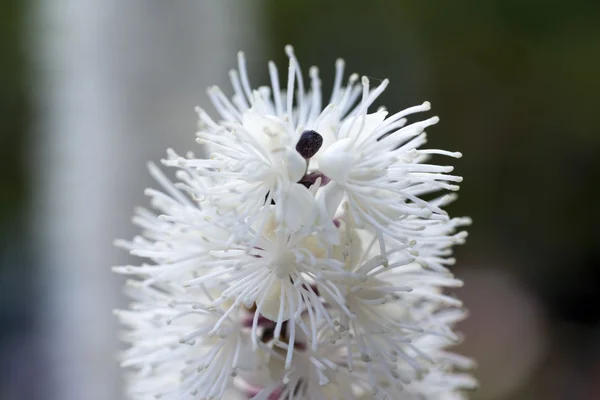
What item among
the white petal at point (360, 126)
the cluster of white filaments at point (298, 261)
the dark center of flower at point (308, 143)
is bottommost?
the cluster of white filaments at point (298, 261)

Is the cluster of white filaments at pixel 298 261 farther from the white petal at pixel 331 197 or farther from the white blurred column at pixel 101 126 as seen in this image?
the white blurred column at pixel 101 126

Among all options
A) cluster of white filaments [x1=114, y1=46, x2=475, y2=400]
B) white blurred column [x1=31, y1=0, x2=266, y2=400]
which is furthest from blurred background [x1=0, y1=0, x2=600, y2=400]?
cluster of white filaments [x1=114, y1=46, x2=475, y2=400]

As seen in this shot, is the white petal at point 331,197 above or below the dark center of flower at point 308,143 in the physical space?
below

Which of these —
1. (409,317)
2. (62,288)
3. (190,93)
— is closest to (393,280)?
(409,317)

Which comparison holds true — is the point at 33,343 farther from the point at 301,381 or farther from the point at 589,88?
the point at 589,88

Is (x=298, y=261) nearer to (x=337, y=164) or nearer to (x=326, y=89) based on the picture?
(x=337, y=164)

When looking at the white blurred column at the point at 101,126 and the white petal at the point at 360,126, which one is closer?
the white petal at the point at 360,126

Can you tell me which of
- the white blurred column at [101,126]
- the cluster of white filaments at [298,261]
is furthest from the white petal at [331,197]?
the white blurred column at [101,126]
